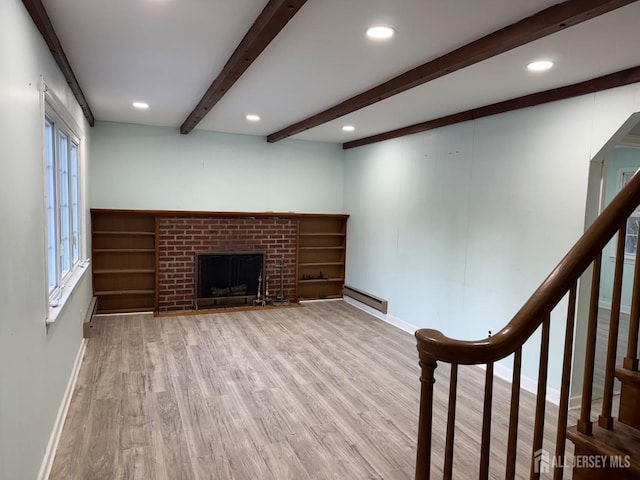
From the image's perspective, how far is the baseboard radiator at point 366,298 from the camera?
5707 millimetres

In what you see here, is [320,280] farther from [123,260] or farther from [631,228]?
[631,228]

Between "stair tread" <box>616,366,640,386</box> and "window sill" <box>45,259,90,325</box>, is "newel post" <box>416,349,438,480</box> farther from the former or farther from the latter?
"window sill" <box>45,259,90,325</box>

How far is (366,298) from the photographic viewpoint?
611 cm

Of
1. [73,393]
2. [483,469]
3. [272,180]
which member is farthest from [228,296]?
[483,469]

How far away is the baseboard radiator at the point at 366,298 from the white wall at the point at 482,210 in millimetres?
91

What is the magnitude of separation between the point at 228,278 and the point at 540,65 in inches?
183

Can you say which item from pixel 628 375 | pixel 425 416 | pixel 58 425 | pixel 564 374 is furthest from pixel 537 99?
pixel 58 425

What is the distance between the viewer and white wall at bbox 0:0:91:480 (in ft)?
5.47

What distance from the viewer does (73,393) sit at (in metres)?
3.29

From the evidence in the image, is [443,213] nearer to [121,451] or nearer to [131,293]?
[121,451]

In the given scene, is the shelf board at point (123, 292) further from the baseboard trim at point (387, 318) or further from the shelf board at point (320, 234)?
the baseboard trim at point (387, 318)

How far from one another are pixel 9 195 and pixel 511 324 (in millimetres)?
1939

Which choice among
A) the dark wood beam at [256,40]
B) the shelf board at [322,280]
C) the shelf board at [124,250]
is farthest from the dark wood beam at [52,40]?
the shelf board at [322,280]

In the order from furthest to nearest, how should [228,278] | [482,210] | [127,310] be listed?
[228,278], [127,310], [482,210]
